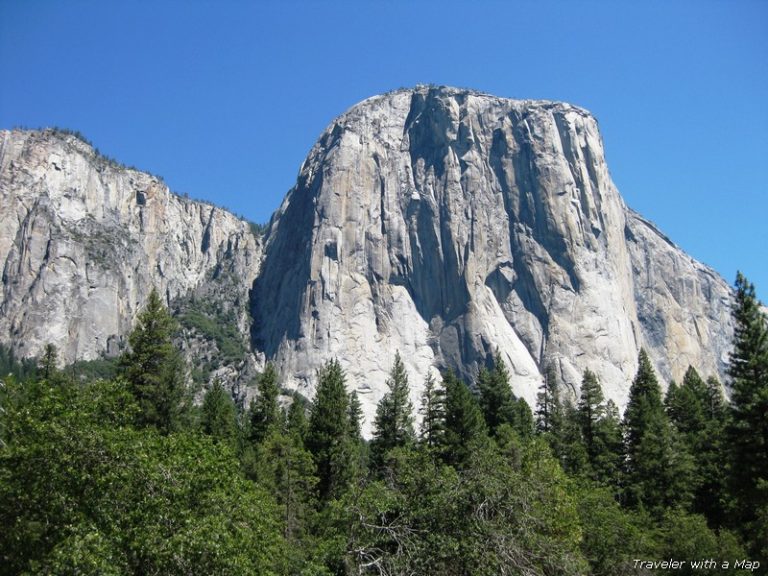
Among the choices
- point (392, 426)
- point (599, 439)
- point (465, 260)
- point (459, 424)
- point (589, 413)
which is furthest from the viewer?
point (465, 260)

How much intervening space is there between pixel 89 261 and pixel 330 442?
A: 13867 centimetres

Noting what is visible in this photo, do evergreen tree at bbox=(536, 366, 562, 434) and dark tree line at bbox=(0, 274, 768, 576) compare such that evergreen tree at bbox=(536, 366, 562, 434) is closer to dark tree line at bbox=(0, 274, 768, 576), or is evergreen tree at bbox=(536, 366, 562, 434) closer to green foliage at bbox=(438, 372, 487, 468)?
dark tree line at bbox=(0, 274, 768, 576)

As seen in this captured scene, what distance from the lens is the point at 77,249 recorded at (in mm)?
163625

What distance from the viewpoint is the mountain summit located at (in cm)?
14638

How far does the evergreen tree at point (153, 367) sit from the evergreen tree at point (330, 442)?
998cm

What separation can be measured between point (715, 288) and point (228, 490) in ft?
645

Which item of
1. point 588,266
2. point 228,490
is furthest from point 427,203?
point 228,490

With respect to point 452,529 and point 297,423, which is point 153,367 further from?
point 452,529

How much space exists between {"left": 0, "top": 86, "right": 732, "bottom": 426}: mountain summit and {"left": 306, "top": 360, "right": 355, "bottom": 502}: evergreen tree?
94.4 metres

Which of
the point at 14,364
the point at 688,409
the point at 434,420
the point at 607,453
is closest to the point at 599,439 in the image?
the point at 607,453

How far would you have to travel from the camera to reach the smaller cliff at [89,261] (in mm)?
155500

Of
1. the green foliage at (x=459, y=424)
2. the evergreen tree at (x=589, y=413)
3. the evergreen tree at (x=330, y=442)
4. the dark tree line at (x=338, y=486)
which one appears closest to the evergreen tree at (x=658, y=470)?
the dark tree line at (x=338, y=486)

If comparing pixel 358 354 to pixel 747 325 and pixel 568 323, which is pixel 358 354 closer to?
pixel 568 323

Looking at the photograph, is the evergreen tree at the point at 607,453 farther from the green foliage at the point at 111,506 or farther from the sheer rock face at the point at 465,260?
the sheer rock face at the point at 465,260
